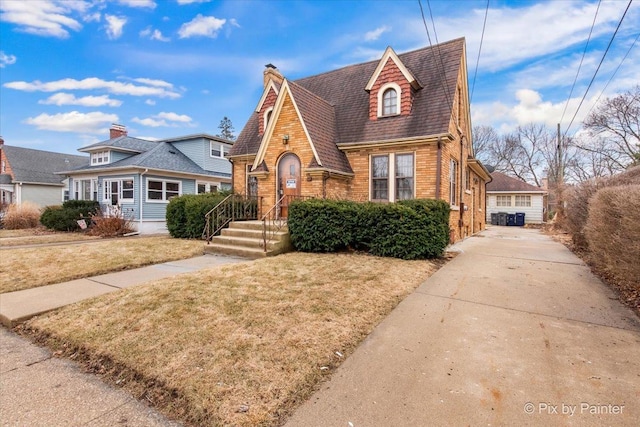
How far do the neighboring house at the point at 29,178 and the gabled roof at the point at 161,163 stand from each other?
33.8 feet

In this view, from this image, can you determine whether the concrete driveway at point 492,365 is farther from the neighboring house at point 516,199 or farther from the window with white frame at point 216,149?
the neighboring house at point 516,199

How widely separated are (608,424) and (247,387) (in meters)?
2.81

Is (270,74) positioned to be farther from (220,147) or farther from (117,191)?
(117,191)

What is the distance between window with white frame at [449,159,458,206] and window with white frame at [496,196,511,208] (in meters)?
22.0

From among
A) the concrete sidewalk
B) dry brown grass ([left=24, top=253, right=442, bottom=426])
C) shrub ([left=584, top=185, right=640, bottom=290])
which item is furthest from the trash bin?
the concrete sidewalk

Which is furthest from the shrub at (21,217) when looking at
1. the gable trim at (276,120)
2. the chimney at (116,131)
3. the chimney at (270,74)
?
the chimney at (270,74)

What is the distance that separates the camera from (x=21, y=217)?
18.3 m

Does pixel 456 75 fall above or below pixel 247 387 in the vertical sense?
above

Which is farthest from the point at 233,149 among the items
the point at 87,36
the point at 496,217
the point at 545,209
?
the point at 545,209

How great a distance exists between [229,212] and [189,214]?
67.0 inches

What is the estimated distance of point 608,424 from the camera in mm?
2346

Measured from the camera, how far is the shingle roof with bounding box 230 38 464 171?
1134cm

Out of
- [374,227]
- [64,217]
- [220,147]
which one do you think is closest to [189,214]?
[374,227]

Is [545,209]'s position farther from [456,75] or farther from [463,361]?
[463,361]
